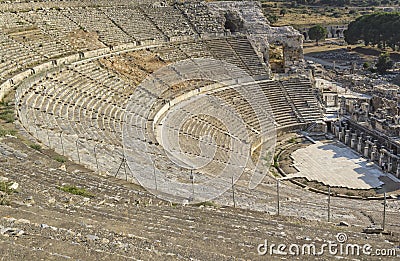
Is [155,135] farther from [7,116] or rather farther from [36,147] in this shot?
[36,147]

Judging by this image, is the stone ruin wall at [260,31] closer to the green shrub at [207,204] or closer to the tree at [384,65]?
the tree at [384,65]

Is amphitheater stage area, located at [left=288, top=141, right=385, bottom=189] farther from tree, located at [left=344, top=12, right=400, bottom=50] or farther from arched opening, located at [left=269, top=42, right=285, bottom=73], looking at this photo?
tree, located at [left=344, top=12, right=400, bottom=50]

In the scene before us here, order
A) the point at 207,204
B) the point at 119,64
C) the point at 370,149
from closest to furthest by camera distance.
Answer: the point at 207,204
the point at 370,149
the point at 119,64

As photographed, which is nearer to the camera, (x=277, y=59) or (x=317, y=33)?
(x=277, y=59)

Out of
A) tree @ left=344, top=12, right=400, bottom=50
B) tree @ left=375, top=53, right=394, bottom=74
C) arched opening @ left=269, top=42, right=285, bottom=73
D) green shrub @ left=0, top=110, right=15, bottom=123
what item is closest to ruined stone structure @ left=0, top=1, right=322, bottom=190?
green shrub @ left=0, top=110, right=15, bottom=123

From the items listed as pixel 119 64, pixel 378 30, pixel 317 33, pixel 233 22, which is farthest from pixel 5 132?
pixel 317 33

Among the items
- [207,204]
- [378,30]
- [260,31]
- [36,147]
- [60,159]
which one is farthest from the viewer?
[378,30]

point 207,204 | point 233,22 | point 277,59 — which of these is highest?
point 233,22

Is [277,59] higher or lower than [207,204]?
higher
